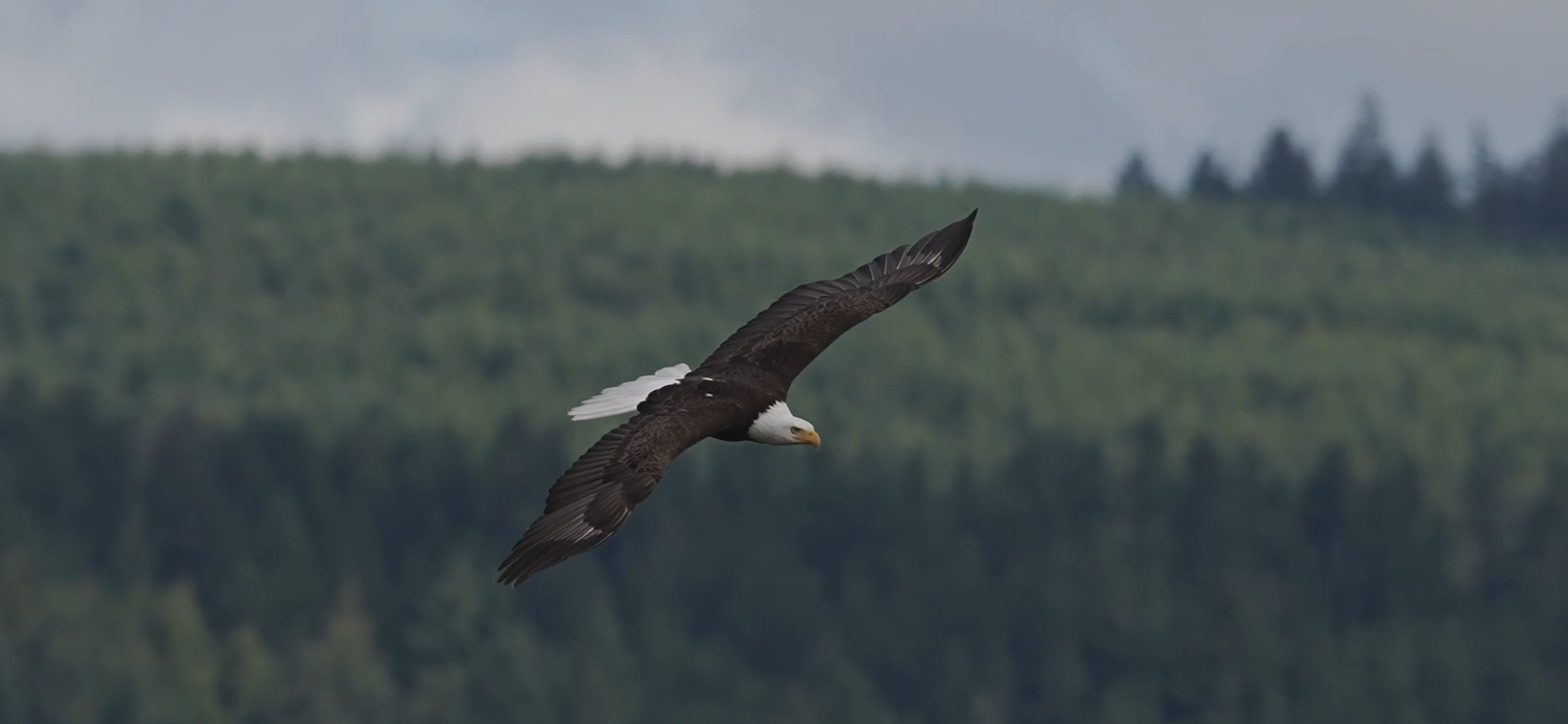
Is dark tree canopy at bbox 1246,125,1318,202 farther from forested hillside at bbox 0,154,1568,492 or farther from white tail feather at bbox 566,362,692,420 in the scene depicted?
white tail feather at bbox 566,362,692,420

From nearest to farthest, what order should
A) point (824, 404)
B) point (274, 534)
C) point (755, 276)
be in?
point (274, 534) < point (824, 404) < point (755, 276)

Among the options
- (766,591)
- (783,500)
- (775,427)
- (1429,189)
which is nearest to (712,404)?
(775,427)

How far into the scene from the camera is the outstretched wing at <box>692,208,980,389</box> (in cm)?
2216

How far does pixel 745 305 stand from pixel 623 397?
467 ft

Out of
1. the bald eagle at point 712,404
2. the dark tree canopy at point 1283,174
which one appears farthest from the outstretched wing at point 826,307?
the dark tree canopy at point 1283,174

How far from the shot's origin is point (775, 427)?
68.7 feet

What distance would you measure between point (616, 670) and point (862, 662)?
7154 millimetres

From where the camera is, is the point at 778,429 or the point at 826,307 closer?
the point at 778,429

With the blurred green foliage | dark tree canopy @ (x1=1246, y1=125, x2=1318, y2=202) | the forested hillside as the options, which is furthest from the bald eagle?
dark tree canopy @ (x1=1246, y1=125, x2=1318, y2=202)

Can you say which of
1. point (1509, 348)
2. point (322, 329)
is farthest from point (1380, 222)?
point (322, 329)

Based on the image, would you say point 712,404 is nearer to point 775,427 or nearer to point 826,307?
point 775,427

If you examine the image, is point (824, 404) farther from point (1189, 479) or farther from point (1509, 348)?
point (1509, 348)

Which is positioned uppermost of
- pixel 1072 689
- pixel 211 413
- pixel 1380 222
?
pixel 1380 222

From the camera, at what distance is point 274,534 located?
361 feet
